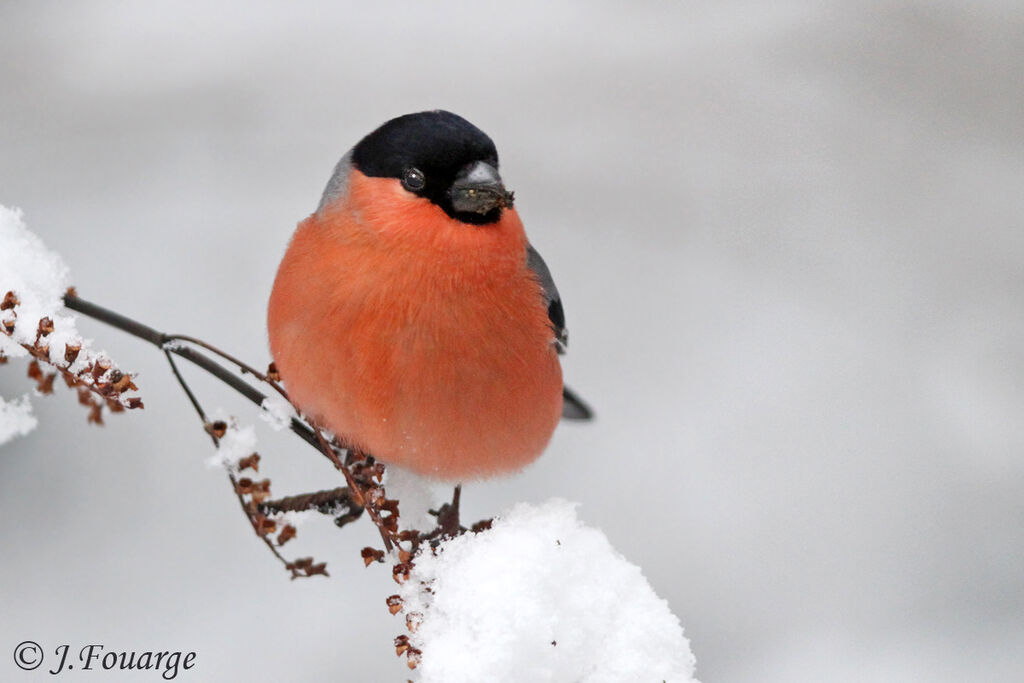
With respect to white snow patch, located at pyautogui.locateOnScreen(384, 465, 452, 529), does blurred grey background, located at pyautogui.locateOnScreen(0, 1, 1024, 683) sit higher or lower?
higher

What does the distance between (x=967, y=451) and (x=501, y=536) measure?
11.1 ft

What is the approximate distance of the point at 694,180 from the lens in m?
4.66

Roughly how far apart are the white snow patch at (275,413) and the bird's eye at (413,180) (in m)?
0.46

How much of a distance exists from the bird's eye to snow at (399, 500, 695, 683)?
73cm

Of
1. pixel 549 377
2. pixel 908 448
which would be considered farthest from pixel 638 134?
pixel 549 377

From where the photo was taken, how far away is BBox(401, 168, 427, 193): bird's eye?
1953mm

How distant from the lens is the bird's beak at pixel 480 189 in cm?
187

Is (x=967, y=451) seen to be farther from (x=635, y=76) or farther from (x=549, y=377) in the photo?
(x=549, y=377)

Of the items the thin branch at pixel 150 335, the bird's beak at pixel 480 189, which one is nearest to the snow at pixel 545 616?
the thin branch at pixel 150 335

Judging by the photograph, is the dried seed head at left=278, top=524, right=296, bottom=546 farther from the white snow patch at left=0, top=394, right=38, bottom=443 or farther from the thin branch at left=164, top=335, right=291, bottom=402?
the white snow patch at left=0, top=394, right=38, bottom=443

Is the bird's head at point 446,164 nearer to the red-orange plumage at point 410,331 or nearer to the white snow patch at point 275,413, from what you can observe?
the red-orange plumage at point 410,331

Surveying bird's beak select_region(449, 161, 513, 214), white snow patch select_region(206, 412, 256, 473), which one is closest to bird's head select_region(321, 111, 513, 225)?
bird's beak select_region(449, 161, 513, 214)

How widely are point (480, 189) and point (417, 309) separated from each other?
0.25 meters

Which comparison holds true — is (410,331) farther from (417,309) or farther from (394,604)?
(394,604)
